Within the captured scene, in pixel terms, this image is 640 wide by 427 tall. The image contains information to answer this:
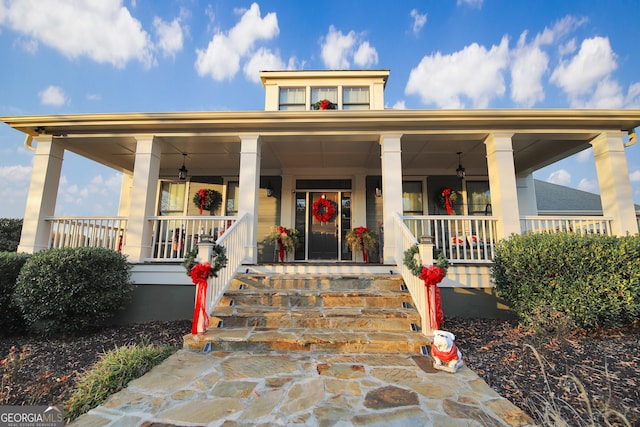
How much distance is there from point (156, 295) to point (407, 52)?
374 inches

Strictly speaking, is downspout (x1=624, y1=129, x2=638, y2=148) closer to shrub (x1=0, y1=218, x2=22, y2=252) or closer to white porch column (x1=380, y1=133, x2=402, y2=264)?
white porch column (x1=380, y1=133, x2=402, y2=264)

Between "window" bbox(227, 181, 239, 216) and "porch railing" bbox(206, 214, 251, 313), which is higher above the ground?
"window" bbox(227, 181, 239, 216)

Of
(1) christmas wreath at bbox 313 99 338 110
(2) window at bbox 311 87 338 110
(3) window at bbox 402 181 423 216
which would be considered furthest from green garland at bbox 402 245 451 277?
(2) window at bbox 311 87 338 110

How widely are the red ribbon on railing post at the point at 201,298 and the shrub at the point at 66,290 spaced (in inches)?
69.1

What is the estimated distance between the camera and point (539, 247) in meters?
3.56

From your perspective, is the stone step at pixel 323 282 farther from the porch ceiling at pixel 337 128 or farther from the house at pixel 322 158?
the porch ceiling at pixel 337 128

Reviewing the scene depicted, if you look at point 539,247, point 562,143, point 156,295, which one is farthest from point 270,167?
point 562,143

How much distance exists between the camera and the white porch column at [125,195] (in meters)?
7.46

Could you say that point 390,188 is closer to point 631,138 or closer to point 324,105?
point 324,105

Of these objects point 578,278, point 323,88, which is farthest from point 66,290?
point 323,88

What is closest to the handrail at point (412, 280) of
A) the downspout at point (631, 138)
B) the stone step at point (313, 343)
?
the stone step at point (313, 343)

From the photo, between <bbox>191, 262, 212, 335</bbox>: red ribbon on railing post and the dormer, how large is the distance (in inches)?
215

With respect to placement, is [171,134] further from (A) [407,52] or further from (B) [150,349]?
(A) [407,52]

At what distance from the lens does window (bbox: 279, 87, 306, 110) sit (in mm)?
7609
